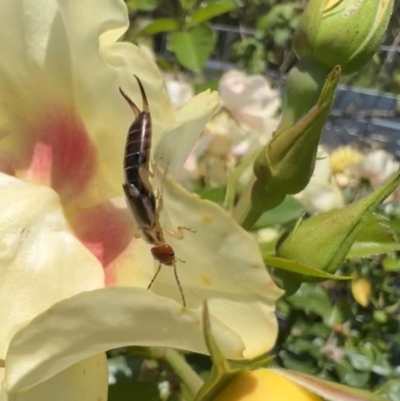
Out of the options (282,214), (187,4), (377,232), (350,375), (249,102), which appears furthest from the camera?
(187,4)

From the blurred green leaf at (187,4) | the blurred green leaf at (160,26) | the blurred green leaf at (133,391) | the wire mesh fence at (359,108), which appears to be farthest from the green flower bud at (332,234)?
the wire mesh fence at (359,108)

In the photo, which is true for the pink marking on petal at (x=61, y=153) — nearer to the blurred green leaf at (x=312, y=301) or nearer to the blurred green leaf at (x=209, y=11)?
the blurred green leaf at (x=312, y=301)

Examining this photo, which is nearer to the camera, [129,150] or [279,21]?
[129,150]

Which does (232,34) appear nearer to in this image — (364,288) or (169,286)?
(364,288)

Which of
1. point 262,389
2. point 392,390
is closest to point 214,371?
point 262,389

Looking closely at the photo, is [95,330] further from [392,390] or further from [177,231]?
[392,390]

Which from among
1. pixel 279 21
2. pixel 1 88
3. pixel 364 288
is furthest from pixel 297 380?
pixel 279 21

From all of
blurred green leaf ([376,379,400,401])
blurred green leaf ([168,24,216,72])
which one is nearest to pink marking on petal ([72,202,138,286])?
blurred green leaf ([376,379,400,401])
